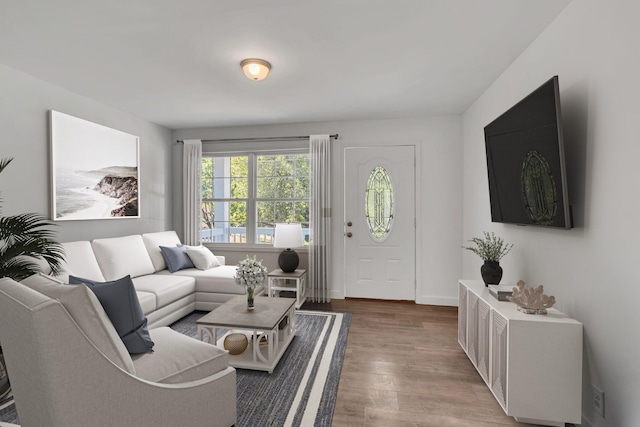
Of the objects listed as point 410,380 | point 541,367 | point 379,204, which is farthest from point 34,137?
point 541,367

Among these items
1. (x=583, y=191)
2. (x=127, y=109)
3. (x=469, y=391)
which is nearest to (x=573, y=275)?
(x=583, y=191)

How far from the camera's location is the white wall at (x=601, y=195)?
4.83 ft

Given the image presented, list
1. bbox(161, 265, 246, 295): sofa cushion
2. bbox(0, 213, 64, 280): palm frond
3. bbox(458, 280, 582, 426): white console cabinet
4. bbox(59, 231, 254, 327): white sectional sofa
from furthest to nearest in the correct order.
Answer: bbox(161, 265, 246, 295): sofa cushion → bbox(59, 231, 254, 327): white sectional sofa → bbox(0, 213, 64, 280): palm frond → bbox(458, 280, 582, 426): white console cabinet

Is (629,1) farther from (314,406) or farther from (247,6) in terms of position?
(314,406)

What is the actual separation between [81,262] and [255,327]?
1994 mm

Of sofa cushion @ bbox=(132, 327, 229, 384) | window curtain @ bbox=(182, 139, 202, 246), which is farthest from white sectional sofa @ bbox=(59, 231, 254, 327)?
sofa cushion @ bbox=(132, 327, 229, 384)

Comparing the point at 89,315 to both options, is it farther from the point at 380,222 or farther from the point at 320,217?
the point at 380,222

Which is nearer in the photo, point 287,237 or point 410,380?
point 410,380

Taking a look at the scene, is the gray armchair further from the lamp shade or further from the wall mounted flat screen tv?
the lamp shade

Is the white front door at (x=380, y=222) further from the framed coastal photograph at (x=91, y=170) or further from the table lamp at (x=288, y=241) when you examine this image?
the framed coastal photograph at (x=91, y=170)

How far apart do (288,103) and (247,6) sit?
5.83 feet

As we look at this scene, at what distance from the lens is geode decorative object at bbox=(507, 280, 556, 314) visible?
6.07ft

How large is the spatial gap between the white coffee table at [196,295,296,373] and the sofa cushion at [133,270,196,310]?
82 centimetres

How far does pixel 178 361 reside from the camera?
1656mm
